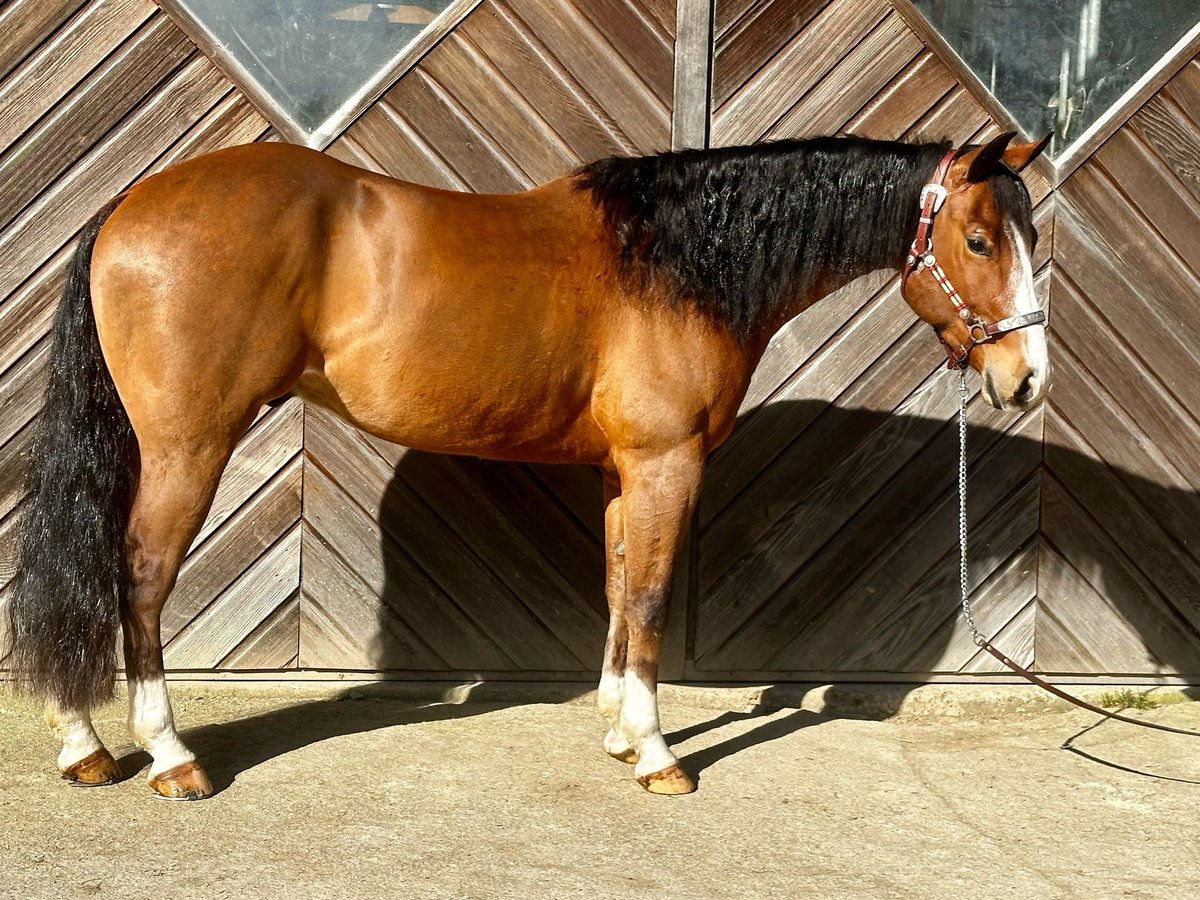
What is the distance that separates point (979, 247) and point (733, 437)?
1261mm

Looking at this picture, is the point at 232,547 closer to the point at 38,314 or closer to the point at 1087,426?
the point at 38,314

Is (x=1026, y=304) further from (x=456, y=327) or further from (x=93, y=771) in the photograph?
(x=93, y=771)

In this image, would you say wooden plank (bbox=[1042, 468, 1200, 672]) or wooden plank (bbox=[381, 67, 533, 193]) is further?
wooden plank (bbox=[1042, 468, 1200, 672])

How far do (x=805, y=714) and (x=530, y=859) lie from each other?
5.29ft

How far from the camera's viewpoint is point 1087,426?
4.22m

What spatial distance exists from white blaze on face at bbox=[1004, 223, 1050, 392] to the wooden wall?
874 mm

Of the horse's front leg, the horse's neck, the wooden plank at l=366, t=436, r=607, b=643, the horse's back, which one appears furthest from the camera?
the wooden plank at l=366, t=436, r=607, b=643

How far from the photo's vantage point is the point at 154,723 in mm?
3008

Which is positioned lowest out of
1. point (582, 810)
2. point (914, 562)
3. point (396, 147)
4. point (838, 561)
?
point (914, 562)

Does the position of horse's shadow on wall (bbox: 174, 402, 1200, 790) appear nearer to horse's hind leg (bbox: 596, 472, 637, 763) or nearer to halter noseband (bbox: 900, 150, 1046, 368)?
horse's hind leg (bbox: 596, 472, 637, 763)

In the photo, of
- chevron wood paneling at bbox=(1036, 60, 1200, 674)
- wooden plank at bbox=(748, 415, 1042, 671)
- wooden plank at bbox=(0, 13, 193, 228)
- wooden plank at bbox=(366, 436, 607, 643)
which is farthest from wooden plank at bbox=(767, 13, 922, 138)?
wooden plank at bbox=(0, 13, 193, 228)

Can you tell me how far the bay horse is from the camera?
2.88 m

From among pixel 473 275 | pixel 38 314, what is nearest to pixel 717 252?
pixel 473 275

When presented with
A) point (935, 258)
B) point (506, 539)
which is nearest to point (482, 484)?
point (506, 539)
